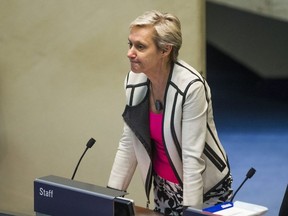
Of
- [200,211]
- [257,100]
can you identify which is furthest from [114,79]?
[257,100]

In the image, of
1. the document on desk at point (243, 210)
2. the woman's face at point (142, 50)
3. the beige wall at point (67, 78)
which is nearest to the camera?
the document on desk at point (243, 210)

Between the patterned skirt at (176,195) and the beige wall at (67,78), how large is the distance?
1.55 metres

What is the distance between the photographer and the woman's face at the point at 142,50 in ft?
9.16

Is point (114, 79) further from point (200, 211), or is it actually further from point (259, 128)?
point (259, 128)

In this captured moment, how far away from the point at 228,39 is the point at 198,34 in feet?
18.5

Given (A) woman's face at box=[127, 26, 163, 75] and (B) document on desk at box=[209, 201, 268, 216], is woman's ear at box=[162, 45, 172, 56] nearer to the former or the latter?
(A) woman's face at box=[127, 26, 163, 75]

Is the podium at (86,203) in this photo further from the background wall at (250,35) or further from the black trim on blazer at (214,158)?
the background wall at (250,35)

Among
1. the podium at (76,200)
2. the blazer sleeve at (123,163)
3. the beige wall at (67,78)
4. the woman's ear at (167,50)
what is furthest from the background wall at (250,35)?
the podium at (76,200)

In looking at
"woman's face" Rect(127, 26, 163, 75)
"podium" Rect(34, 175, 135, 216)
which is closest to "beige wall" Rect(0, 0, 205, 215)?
"woman's face" Rect(127, 26, 163, 75)

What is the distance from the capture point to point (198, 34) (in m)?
4.44

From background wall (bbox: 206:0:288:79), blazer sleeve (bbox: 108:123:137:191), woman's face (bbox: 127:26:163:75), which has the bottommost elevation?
blazer sleeve (bbox: 108:123:137:191)

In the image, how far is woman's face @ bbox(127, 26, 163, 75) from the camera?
2.79 m

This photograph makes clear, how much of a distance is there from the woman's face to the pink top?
0.23 m

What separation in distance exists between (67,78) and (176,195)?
74.2 inches
